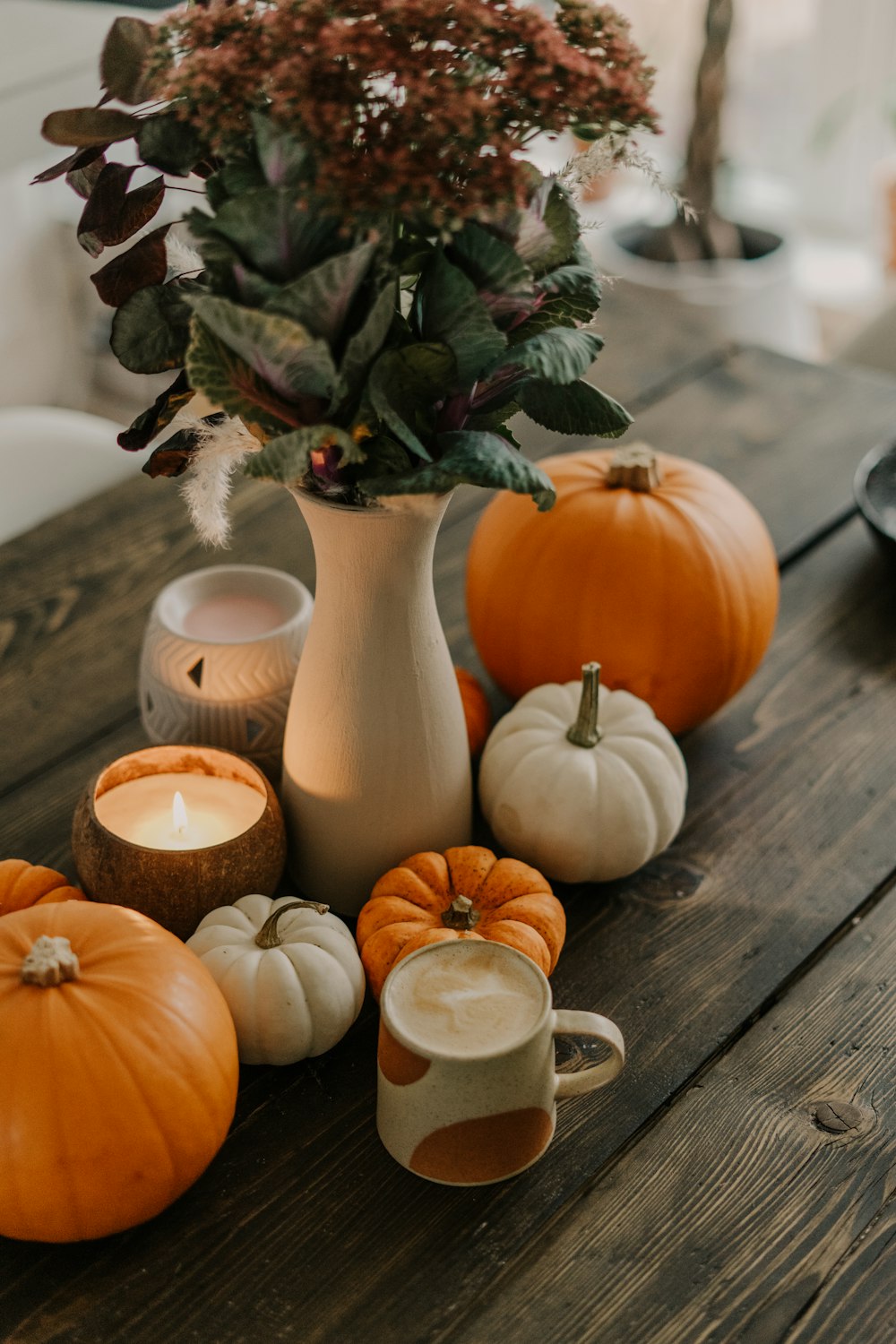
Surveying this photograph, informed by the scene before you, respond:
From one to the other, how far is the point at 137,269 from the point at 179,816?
0.34m

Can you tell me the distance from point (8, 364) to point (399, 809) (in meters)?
1.84

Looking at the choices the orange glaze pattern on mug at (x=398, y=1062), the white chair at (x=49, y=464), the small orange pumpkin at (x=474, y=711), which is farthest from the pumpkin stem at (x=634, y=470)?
the white chair at (x=49, y=464)

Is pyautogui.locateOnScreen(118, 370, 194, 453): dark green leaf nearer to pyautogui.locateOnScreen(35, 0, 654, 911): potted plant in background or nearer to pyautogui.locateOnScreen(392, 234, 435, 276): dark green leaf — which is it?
pyautogui.locateOnScreen(35, 0, 654, 911): potted plant in background

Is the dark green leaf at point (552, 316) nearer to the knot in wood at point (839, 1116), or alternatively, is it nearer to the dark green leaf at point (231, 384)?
the dark green leaf at point (231, 384)

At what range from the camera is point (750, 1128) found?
77 centimetres

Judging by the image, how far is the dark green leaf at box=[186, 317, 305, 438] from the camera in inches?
25.6

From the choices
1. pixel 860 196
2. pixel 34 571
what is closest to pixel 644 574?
pixel 34 571

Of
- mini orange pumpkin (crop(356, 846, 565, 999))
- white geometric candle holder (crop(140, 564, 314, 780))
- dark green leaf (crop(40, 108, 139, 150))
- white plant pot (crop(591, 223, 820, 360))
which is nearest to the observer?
dark green leaf (crop(40, 108, 139, 150))

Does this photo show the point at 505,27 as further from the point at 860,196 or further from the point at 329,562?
the point at 860,196

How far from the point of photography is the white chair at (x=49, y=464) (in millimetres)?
1584

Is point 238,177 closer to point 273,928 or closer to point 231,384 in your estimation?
point 231,384

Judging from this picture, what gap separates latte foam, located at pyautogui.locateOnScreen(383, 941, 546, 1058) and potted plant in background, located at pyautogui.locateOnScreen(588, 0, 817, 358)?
204 cm

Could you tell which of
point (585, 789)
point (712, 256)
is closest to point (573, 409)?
point (585, 789)

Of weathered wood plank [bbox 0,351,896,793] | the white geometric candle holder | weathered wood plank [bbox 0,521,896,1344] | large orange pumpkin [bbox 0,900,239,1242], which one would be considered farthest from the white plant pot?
large orange pumpkin [bbox 0,900,239,1242]
